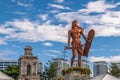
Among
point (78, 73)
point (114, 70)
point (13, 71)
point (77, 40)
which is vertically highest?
point (13, 71)

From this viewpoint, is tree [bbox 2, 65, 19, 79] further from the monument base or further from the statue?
the monument base

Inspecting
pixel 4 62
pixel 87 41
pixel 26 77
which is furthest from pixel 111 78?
pixel 4 62

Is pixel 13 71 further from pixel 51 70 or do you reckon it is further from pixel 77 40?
pixel 77 40

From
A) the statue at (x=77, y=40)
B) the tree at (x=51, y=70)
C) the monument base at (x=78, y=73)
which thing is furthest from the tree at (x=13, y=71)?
the monument base at (x=78, y=73)

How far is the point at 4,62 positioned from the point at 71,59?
15121 cm

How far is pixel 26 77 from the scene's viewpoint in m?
55.6

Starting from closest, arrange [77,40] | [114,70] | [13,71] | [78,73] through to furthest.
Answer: [78,73] → [77,40] → [114,70] → [13,71]

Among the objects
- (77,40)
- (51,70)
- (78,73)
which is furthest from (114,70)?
(78,73)

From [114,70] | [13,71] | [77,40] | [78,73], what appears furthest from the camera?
[13,71]

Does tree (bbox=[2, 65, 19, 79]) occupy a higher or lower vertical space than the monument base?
higher

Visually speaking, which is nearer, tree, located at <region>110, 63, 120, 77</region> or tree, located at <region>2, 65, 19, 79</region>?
tree, located at <region>110, 63, 120, 77</region>

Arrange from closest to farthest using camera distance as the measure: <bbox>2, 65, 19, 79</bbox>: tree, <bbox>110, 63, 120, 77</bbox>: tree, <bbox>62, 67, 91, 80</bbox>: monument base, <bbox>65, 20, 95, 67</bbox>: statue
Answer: <bbox>62, 67, 91, 80</bbox>: monument base
<bbox>65, 20, 95, 67</bbox>: statue
<bbox>110, 63, 120, 77</bbox>: tree
<bbox>2, 65, 19, 79</bbox>: tree

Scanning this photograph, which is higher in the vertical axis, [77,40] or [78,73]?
[77,40]

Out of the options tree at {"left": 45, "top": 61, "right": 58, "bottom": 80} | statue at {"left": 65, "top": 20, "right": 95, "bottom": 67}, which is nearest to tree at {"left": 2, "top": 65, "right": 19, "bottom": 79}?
tree at {"left": 45, "top": 61, "right": 58, "bottom": 80}
